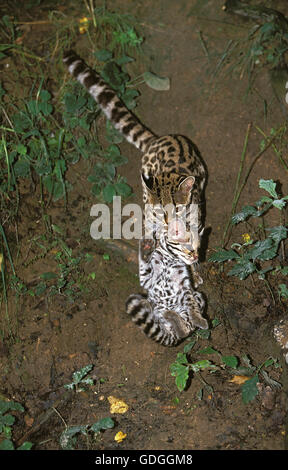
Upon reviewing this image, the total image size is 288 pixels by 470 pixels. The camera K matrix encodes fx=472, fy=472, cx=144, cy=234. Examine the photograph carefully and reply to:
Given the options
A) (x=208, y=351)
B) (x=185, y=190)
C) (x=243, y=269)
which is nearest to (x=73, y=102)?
(x=185, y=190)

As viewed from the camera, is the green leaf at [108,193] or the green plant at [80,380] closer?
the green plant at [80,380]

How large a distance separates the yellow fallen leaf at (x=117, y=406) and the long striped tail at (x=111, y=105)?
2.28m

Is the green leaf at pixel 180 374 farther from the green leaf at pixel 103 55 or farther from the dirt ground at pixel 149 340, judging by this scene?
the green leaf at pixel 103 55

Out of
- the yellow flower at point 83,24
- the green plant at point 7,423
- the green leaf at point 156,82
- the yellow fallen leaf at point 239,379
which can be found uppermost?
the yellow flower at point 83,24

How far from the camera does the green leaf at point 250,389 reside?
3.12 metres

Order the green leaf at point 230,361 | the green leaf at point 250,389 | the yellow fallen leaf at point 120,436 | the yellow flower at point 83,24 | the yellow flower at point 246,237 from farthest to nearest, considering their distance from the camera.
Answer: the yellow flower at point 83,24
the yellow flower at point 246,237
the green leaf at point 230,361
the yellow fallen leaf at point 120,436
the green leaf at point 250,389

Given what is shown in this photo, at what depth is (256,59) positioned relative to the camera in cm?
488

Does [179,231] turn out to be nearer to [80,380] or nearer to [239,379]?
[239,379]

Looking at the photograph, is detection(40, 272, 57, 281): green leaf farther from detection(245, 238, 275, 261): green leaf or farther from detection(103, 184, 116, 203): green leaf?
detection(245, 238, 275, 261): green leaf

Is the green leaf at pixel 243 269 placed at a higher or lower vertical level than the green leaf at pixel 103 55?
lower

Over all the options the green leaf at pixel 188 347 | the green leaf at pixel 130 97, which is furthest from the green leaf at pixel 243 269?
the green leaf at pixel 130 97

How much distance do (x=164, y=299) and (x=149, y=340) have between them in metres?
0.37

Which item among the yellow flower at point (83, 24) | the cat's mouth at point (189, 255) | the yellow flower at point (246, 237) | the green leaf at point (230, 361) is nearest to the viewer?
the green leaf at point (230, 361)

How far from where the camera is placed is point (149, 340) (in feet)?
12.9
